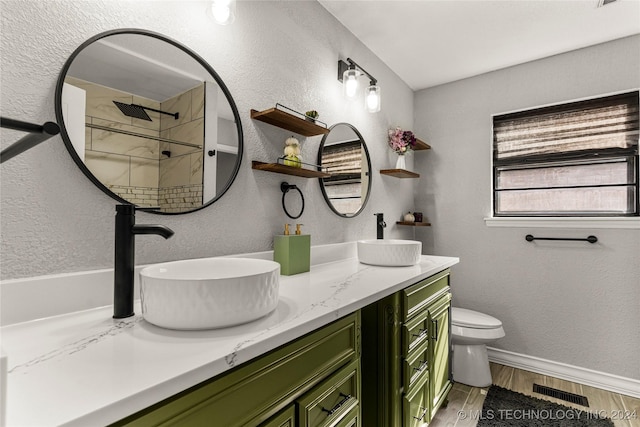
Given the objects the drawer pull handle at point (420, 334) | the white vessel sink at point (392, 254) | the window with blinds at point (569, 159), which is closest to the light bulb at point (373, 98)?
the white vessel sink at point (392, 254)

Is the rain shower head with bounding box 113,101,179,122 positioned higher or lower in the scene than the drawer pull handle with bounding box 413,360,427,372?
higher

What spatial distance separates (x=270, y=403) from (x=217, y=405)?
0.15m

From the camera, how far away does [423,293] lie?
1529 millimetres

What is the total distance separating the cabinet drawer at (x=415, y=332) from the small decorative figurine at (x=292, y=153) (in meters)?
0.85

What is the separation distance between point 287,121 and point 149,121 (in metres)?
0.59

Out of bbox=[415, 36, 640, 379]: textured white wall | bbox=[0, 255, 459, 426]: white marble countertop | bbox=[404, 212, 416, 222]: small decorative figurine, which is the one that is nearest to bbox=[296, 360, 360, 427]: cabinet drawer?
bbox=[0, 255, 459, 426]: white marble countertop

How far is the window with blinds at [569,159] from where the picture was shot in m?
2.14

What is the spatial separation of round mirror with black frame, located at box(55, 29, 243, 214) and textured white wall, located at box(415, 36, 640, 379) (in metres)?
2.09

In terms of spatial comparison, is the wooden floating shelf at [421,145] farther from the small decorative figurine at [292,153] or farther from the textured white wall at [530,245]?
the small decorative figurine at [292,153]

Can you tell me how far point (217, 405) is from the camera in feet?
2.02

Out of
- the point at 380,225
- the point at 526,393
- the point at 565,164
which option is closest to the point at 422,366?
the point at 380,225

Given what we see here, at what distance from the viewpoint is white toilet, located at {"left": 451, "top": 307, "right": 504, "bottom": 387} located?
2104 mm

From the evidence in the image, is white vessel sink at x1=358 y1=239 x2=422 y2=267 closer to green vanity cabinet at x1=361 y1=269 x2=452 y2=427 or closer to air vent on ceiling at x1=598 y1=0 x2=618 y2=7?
green vanity cabinet at x1=361 y1=269 x2=452 y2=427

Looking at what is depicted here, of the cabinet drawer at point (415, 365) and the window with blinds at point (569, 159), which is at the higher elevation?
the window with blinds at point (569, 159)
